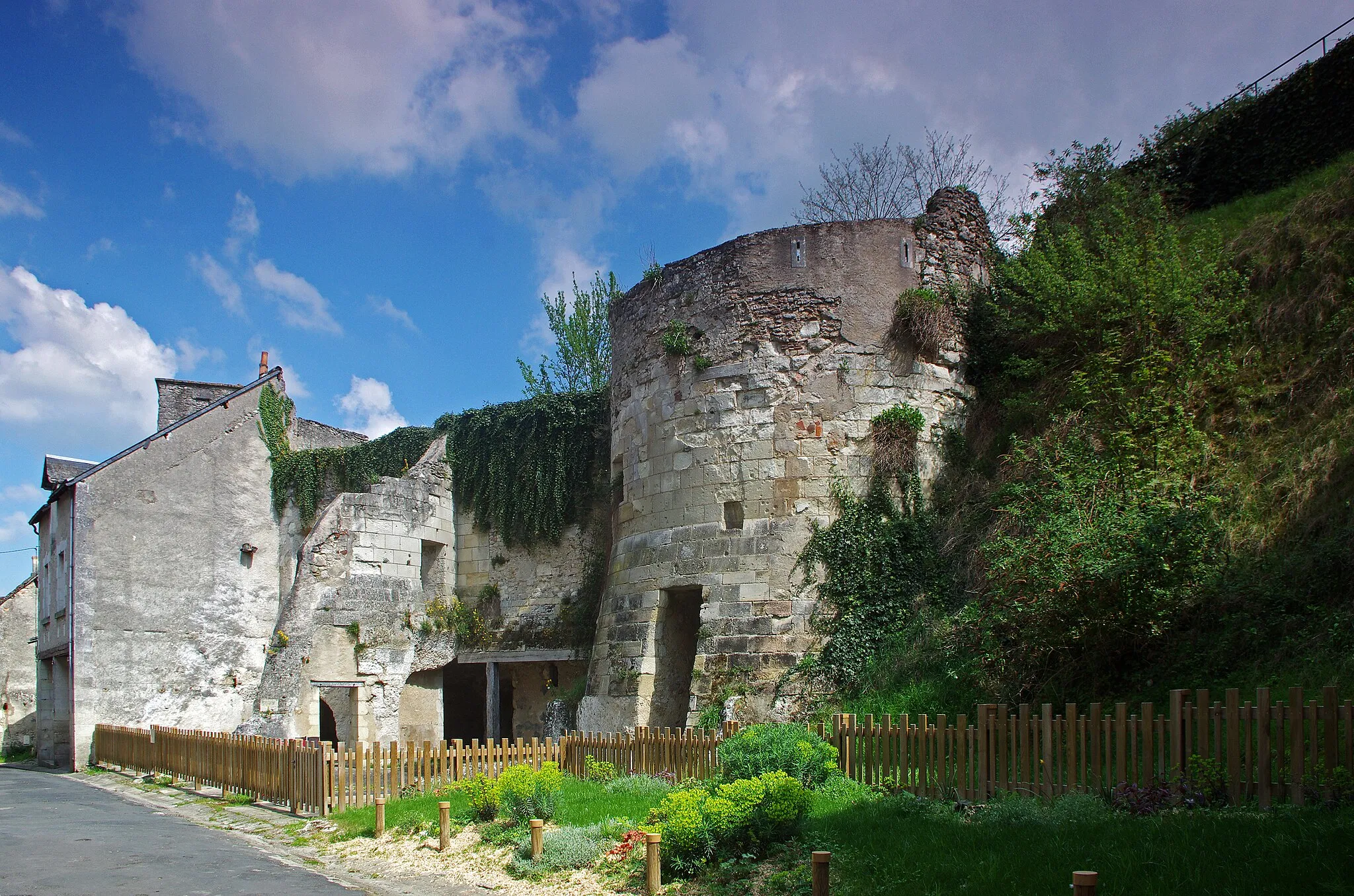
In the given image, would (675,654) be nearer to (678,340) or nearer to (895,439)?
(895,439)

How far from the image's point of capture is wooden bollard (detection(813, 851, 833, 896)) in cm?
586

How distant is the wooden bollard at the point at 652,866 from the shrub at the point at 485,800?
292 centimetres

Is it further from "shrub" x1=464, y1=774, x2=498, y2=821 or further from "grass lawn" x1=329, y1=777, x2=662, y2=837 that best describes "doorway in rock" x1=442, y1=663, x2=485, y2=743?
"shrub" x1=464, y1=774, x2=498, y2=821

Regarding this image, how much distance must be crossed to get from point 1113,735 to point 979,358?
26.3ft

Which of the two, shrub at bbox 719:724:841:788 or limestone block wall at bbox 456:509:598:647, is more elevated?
limestone block wall at bbox 456:509:598:647

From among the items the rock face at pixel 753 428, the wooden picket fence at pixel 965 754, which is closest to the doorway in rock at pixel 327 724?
the wooden picket fence at pixel 965 754

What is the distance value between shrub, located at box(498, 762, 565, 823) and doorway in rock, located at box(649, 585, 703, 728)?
15.9ft

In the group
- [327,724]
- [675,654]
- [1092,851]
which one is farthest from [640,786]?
[327,724]

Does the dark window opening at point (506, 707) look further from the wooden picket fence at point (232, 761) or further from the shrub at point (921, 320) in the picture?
the shrub at point (921, 320)

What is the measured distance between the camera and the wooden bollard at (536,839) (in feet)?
26.3

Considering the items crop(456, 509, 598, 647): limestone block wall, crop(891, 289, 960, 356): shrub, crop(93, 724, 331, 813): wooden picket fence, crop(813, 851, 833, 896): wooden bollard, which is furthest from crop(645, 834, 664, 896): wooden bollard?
crop(456, 509, 598, 647): limestone block wall

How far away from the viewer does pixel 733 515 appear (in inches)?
559

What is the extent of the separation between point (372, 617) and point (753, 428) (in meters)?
8.90

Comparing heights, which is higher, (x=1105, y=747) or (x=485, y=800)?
(x=1105, y=747)
